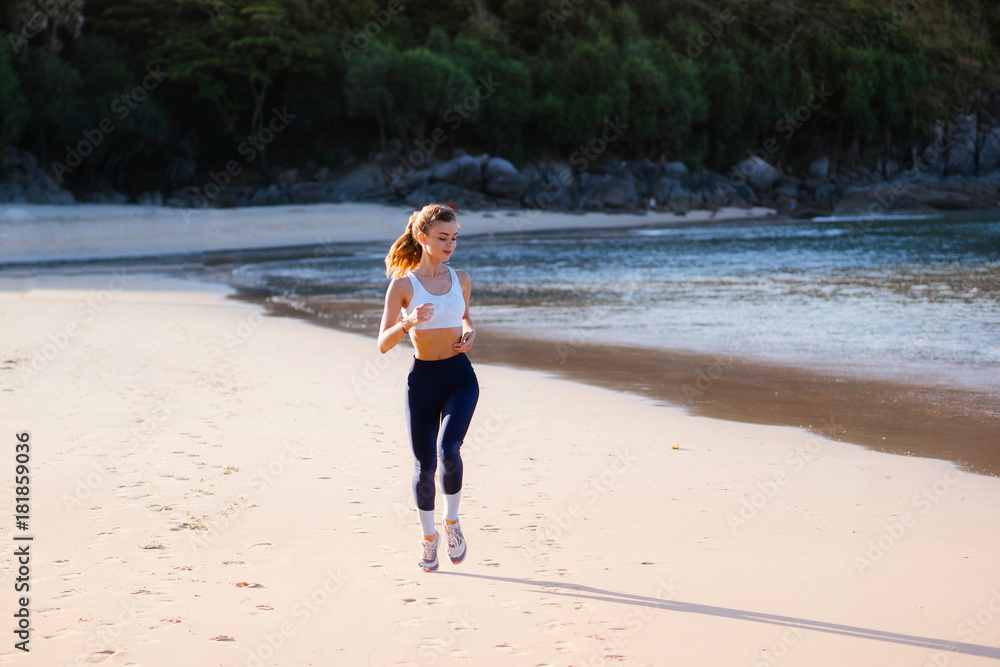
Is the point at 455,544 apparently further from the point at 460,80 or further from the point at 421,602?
the point at 460,80

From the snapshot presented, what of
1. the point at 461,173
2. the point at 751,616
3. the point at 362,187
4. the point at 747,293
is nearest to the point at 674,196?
the point at 461,173

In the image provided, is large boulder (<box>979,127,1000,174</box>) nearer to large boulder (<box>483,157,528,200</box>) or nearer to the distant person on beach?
large boulder (<box>483,157,528,200</box>)

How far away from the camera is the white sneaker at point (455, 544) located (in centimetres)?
427

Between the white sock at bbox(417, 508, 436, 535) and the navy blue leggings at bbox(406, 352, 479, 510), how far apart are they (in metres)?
0.02

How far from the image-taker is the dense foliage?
154 feet

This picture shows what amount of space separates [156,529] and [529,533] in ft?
6.02

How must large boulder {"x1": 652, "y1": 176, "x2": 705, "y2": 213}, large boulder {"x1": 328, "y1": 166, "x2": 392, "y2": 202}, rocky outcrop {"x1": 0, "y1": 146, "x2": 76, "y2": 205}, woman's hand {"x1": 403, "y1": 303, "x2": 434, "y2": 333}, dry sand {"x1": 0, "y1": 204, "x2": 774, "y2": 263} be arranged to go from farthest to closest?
large boulder {"x1": 652, "y1": 176, "x2": 705, "y2": 213} → large boulder {"x1": 328, "y1": 166, "x2": 392, "y2": 202} → rocky outcrop {"x1": 0, "y1": 146, "x2": 76, "y2": 205} → dry sand {"x1": 0, "y1": 204, "x2": 774, "y2": 263} → woman's hand {"x1": 403, "y1": 303, "x2": 434, "y2": 333}

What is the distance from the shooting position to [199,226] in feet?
115

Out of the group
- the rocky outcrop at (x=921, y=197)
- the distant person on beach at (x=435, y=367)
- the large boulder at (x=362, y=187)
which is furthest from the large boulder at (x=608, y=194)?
the distant person on beach at (x=435, y=367)

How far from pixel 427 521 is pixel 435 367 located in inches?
27.8

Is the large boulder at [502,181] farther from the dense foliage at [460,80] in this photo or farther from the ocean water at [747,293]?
the ocean water at [747,293]

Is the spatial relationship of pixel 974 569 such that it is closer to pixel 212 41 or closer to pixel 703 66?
pixel 212 41

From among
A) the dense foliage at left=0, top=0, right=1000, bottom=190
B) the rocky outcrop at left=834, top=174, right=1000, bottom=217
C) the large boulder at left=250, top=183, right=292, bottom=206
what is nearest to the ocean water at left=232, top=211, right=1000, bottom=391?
the large boulder at left=250, top=183, right=292, bottom=206

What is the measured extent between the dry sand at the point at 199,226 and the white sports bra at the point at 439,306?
2588cm
